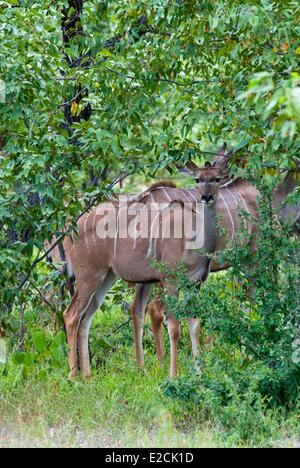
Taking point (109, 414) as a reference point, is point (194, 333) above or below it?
above

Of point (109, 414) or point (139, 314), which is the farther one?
point (139, 314)

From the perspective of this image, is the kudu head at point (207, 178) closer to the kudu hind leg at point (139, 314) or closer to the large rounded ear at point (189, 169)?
the large rounded ear at point (189, 169)

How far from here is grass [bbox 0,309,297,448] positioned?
4.57m

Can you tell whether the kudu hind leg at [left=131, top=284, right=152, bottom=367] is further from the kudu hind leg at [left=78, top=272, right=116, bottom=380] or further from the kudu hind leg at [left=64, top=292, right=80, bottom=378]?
the kudu hind leg at [left=64, top=292, right=80, bottom=378]

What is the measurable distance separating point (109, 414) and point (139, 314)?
1.60 meters

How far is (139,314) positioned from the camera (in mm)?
6641

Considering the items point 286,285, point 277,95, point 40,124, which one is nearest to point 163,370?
point 286,285

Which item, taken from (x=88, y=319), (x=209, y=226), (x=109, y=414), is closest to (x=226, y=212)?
(x=209, y=226)

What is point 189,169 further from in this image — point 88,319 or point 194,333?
point 88,319

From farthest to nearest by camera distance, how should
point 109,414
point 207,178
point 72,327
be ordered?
point 72,327, point 207,178, point 109,414

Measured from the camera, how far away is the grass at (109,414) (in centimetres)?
457

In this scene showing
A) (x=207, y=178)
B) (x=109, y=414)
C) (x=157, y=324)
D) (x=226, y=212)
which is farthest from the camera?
(x=226, y=212)

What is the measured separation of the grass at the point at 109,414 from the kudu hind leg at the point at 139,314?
10cm

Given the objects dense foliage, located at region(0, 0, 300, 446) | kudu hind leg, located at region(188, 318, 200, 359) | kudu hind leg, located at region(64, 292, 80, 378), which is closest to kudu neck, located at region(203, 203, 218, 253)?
kudu hind leg, located at region(188, 318, 200, 359)
